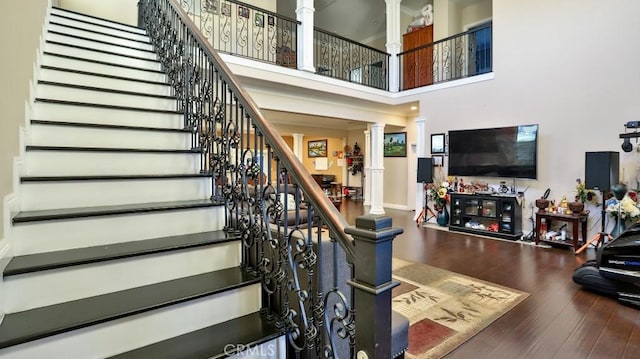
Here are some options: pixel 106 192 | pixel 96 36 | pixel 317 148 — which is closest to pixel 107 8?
pixel 96 36

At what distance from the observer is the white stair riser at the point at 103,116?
7.15 feet

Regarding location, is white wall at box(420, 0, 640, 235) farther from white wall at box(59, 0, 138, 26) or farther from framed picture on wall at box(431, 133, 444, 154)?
white wall at box(59, 0, 138, 26)

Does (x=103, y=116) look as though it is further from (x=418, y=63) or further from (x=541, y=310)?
(x=418, y=63)

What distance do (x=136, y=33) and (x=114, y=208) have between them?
10.4 ft

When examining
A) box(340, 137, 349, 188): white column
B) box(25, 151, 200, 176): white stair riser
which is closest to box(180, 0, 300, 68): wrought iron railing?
box(25, 151, 200, 176): white stair riser

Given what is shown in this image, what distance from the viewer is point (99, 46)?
3266 mm

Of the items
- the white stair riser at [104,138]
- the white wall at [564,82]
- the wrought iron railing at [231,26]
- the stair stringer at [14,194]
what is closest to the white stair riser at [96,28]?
the stair stringer at [14,194]

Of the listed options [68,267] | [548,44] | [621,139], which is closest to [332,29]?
[548,44]

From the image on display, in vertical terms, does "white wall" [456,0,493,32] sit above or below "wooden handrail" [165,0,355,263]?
above

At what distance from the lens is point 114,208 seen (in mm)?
1720

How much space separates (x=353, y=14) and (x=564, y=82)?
242 inches

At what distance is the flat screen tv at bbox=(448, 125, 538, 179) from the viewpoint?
5.11 metres

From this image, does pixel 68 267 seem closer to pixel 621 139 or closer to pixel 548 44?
pixel 621 139

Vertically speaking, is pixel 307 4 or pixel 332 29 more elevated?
pixel 332 29
